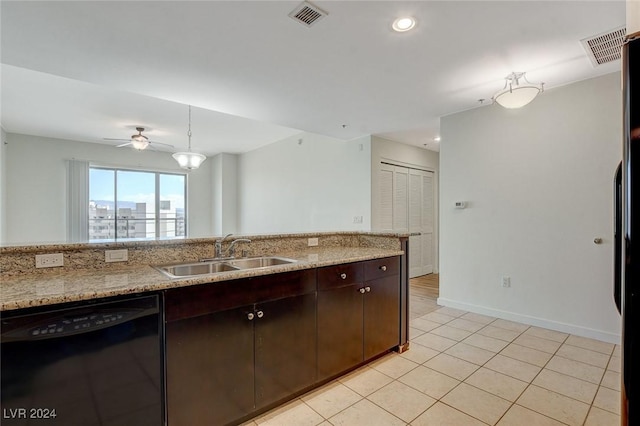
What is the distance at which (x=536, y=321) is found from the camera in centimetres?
321

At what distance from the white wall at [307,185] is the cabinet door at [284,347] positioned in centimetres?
293

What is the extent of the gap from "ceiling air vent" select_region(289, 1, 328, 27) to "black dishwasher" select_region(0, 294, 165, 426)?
6.28 feet

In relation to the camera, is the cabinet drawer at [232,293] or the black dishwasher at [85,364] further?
the cabinet drawer at [232,293]

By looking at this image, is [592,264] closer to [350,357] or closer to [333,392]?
[350,357]

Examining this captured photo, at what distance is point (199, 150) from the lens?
6.99m

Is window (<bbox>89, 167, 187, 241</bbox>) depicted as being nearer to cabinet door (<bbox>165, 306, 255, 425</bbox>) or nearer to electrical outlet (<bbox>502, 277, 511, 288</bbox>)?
cabinet door (<bbox>165, 306, 255, 425</bbox>)

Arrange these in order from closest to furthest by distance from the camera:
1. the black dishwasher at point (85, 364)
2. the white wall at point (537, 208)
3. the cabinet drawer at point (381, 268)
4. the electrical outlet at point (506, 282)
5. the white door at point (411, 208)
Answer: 1. the black dishwasher at point (85, 364)
2. the cabinet drawer at point (381, 268)
3. the white wall at point (537, 208)
4. the electrical outlet at point (506, 282)
5. the white door at point (411, 208)

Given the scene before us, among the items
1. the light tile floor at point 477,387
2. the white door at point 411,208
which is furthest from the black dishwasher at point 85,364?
the white door at point 411,208

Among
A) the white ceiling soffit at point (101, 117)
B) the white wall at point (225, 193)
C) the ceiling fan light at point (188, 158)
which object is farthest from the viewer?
the white wall at point (225, 193)

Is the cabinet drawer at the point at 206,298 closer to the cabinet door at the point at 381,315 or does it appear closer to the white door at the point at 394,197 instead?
the cabinet door at the point at 381,315

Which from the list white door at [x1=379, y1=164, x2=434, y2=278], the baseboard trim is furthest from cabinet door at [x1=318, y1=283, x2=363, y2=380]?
white door at [x1=379, y1=164, x2=434, y2=278]

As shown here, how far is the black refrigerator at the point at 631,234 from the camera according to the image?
88 centimetres

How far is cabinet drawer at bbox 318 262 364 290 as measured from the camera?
80.7 inches

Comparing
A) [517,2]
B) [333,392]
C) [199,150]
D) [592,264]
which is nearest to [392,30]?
[517,2]
